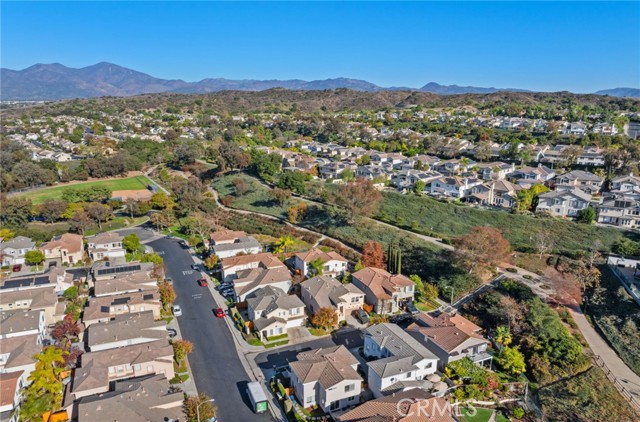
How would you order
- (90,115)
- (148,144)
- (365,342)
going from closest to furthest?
(365,342) < (148,144) < (90,115)

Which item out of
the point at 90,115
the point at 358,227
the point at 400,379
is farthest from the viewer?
the point at 90,115

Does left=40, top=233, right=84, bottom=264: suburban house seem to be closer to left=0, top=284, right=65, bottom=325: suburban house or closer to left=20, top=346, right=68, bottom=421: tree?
left=0, top=284, right=65, bottom=325: suburban house

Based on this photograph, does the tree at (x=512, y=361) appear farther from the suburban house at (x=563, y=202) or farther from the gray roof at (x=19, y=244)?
the gray roof at (x=19, y=244)

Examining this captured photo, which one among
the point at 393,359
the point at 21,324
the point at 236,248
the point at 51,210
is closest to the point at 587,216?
the point at 393,359

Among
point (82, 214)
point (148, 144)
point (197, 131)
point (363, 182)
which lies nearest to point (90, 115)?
point (197, 131)

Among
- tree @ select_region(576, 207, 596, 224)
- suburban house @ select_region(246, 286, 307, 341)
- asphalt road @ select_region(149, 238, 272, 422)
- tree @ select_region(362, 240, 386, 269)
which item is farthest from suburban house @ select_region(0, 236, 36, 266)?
tree @ select_region(576, 207, 596, 224)

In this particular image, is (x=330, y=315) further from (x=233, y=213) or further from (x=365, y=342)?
(x=233, y=213)

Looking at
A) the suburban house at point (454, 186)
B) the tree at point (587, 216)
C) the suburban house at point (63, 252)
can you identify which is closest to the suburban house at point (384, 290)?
the tree at point (587, 216)
